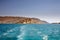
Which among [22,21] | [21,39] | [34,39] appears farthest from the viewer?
[22,21]

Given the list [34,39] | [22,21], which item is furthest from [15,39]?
[22,21]

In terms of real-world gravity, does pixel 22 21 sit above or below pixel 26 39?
below

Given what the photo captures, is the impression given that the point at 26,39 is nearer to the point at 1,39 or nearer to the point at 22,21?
the point at 1,39

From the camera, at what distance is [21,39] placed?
29.5 feet

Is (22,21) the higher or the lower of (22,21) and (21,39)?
the lower

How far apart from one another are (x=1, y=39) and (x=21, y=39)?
1226 mm

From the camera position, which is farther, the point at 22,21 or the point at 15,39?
the point at 22,21

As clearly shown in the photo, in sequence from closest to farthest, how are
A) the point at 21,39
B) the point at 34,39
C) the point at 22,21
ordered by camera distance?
the point at 21,39, the point at 34,39, the point at 22,21

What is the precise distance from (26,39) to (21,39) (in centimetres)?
50

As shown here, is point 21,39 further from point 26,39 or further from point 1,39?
point 1,39

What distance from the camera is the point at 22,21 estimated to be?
176 feet

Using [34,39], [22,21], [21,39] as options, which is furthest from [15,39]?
[22,21]

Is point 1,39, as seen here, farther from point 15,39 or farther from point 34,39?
point 34,39

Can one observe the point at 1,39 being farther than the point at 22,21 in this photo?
No
